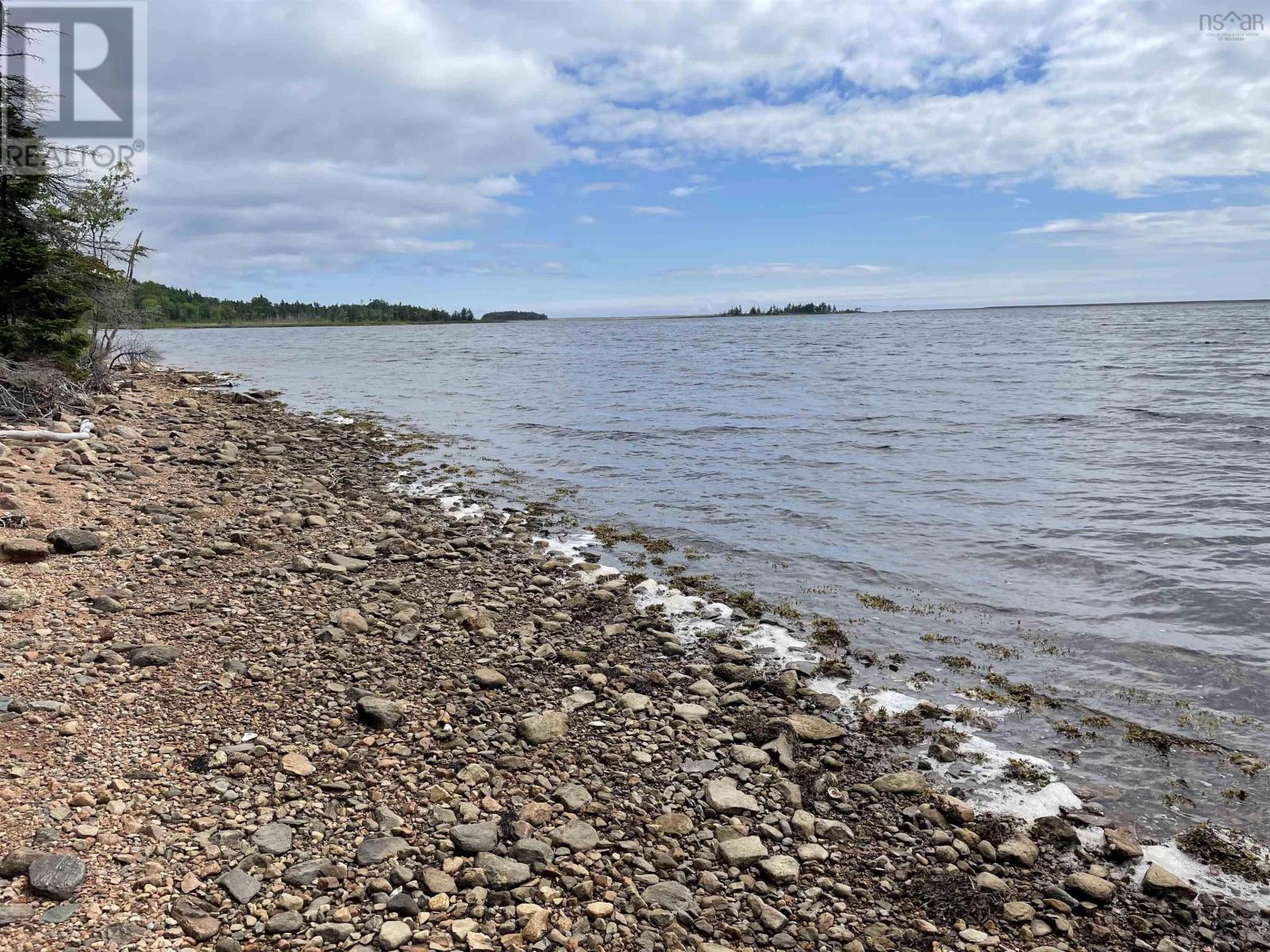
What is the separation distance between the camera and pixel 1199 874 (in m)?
5.16

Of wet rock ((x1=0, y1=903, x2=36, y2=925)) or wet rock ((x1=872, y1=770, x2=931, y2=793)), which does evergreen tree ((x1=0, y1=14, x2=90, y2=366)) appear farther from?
wet rock ((x1=872, y1=770, x2=931, y2=793))

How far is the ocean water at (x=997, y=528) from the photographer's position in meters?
7.16

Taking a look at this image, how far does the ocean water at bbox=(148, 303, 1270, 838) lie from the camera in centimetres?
716

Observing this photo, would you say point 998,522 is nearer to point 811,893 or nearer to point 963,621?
point 963,621

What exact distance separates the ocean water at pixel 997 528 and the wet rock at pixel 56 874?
6.39 meters

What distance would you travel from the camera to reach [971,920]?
470cm

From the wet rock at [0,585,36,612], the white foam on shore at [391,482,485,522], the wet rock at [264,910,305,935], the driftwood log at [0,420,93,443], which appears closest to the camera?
the wet rock at [264,910,305,935]

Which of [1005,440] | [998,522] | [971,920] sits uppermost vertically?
[1005,440]

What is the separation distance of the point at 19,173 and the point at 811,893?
23.2m

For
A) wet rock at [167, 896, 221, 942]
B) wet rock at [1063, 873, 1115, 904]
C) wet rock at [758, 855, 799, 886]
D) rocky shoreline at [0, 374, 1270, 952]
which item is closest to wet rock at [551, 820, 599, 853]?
rocky shoreline at [0, 374, 1270, 952]

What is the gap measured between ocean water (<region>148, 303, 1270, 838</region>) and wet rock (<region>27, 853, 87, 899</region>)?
21.0 ft

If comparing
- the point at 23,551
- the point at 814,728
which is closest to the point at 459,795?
the point at 814,728

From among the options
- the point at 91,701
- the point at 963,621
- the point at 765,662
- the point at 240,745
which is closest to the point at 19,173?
the point at 91,701

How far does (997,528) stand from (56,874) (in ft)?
45.3
